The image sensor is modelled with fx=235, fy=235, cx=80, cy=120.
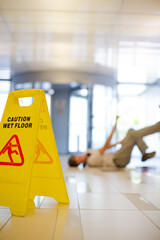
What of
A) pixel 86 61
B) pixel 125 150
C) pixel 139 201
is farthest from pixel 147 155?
pixel 86 61

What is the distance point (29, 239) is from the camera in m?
1.17

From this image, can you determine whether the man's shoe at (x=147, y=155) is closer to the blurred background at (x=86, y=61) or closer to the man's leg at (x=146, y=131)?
the man's leg at (x=146, y=131)

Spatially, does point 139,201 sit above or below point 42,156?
below

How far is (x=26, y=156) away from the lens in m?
1.58

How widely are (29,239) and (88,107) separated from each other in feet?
22.6

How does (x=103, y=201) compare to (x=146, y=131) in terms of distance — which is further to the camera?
(x=146, y=131)

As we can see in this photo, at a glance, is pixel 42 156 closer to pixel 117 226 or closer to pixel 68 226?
pixel 68 226

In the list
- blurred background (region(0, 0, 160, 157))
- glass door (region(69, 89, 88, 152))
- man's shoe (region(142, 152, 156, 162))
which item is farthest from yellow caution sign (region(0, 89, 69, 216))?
glass door (region(69, 89, 88, 152))

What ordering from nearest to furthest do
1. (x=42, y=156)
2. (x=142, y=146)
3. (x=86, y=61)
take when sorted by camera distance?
(x=42, y=156) < (x=142, y=146) < (x=86, y=61)

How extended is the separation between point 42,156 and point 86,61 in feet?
17.5

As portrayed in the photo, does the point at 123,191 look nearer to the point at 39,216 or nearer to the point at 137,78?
Result: the point at 39,216

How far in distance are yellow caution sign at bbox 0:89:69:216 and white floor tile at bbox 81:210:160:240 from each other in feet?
1.26

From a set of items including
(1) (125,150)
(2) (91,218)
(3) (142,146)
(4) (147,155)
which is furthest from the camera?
(1) (125,150)

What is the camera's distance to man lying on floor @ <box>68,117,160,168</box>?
11.4 ft
